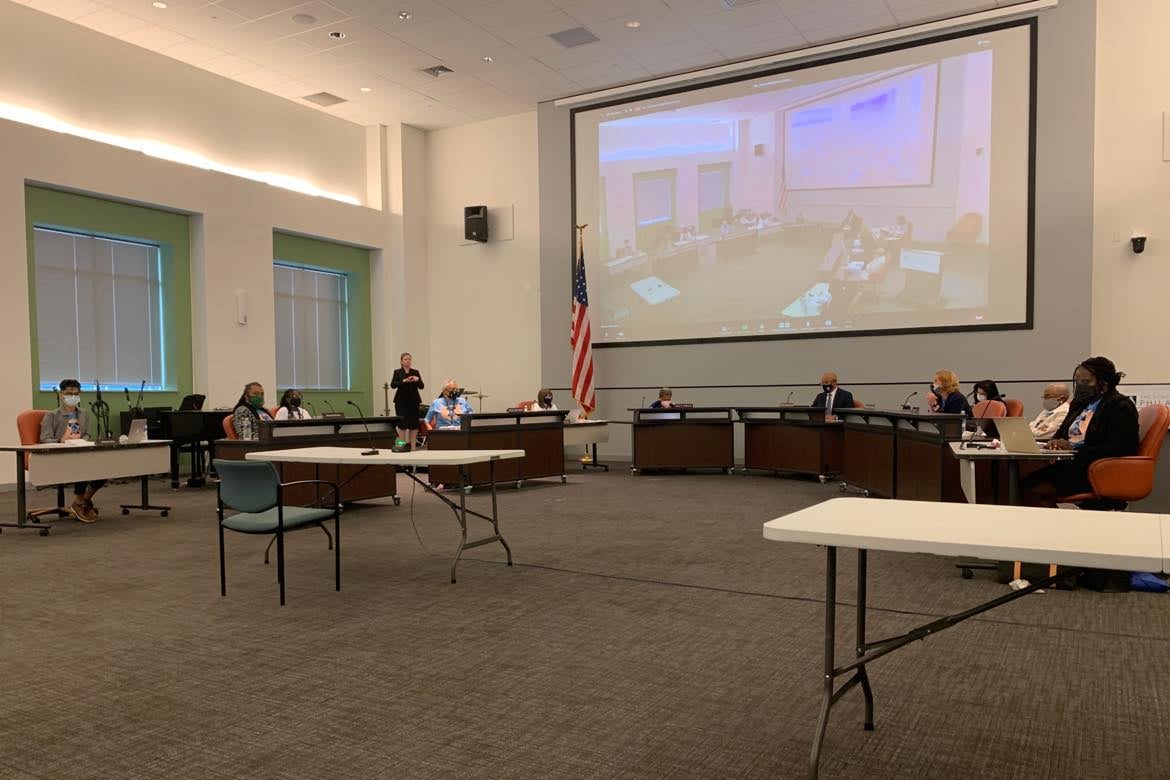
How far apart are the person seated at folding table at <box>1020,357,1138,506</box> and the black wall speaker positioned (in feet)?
32.3

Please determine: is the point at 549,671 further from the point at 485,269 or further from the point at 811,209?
the point at 485,269

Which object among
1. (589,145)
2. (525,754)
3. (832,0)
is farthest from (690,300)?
(525,754)

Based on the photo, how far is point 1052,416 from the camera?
5.77 metres

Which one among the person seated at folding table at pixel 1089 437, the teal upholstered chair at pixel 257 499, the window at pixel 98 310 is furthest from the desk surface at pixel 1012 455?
the window at pixel 98 310

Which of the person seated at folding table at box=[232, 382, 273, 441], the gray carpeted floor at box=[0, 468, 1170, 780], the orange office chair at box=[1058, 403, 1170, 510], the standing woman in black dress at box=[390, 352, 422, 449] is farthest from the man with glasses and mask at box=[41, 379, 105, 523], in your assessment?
the orange office chair at box=[1058, 403, 1170, 510]

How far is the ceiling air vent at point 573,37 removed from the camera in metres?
9.90

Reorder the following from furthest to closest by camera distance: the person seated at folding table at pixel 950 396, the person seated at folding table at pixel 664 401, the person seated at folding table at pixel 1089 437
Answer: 1. the person seated at folding table at pixel 664 401
2. the person seated at folding table at pixel 950 396
3. the person seated at folding table at pixel 1089 437

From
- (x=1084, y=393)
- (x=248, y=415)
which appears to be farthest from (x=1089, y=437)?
(x=248, y=415)

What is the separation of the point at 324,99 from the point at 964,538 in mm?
12412

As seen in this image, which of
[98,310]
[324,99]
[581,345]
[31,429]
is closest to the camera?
[31,429]

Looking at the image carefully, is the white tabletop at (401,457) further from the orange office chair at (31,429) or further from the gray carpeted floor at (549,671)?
the orange office chair at (31,429)

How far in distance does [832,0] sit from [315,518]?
833cm

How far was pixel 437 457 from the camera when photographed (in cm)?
456

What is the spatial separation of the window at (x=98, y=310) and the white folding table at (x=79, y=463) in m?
3.65
